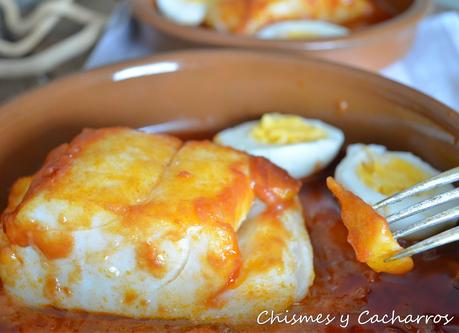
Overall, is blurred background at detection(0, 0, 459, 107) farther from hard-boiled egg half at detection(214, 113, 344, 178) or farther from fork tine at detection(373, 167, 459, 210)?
fork tine at detection(373, 167, 459, 210)

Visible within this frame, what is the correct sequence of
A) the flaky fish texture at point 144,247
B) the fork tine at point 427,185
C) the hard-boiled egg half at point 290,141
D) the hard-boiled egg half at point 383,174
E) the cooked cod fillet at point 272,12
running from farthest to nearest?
the cooked cod fillet at point 272,12 → the hard-boiled egg half at point 290,141 → the hard-boiled egg half at point 383,174 → the fork tine at point 427,185 → the flaky fish texture at point 144,247

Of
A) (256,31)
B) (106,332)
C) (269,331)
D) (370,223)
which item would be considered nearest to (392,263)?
(370,223)

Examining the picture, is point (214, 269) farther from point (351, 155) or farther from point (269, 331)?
point (351, 155)

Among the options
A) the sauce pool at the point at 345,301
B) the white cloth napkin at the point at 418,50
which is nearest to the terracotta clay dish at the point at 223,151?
the sauce pool at the point at 345,301

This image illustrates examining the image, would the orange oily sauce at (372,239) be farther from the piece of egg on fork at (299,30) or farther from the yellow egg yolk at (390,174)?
the piece of egg on fork at (299,30)

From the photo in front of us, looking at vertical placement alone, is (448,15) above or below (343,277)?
above
